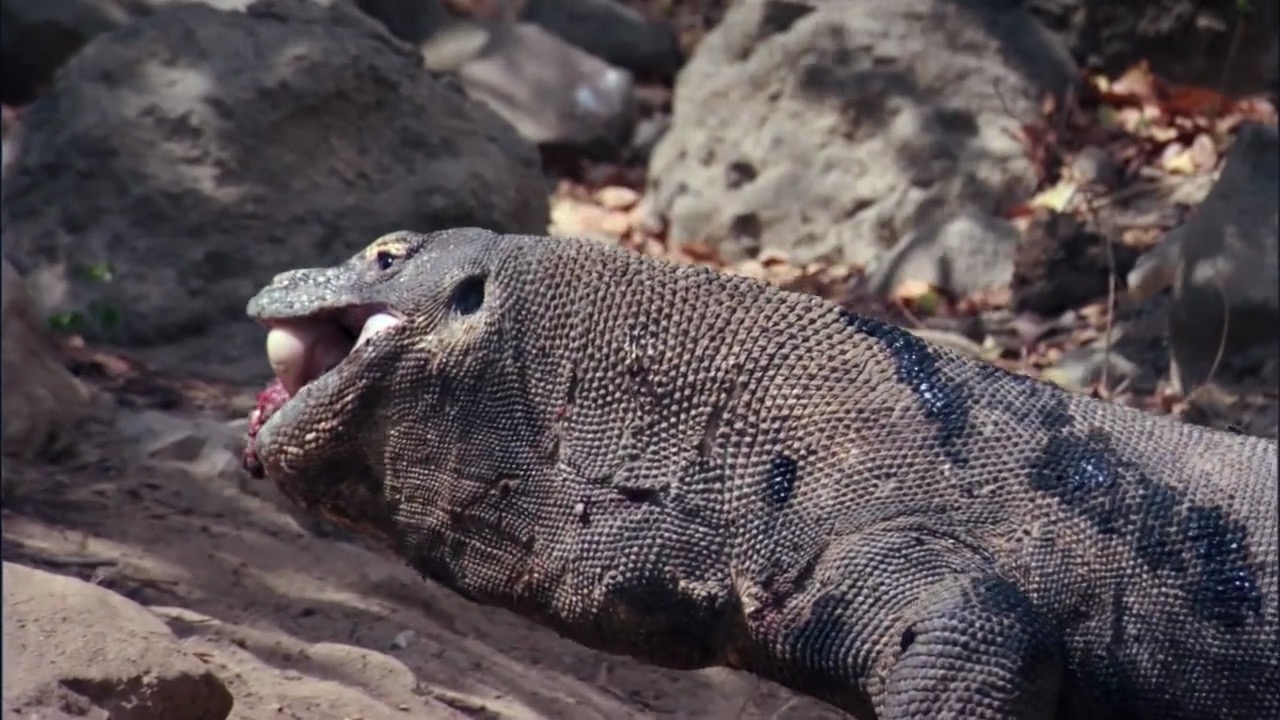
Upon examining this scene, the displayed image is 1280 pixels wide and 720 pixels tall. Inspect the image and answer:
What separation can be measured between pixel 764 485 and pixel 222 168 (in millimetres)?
5266

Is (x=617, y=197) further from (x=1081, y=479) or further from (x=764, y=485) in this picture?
(x=1081, y=479)

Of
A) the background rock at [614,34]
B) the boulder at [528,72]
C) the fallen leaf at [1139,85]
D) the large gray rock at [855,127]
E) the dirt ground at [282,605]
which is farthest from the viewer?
the background rock at [614,34]

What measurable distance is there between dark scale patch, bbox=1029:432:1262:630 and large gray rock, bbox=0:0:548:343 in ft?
16.7

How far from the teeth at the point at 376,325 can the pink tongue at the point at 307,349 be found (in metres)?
0.09

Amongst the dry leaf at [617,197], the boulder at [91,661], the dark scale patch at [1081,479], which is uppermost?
the dark scale patch at [1081,479]

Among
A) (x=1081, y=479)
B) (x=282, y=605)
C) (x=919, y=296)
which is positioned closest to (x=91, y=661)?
(x=282, y=605)

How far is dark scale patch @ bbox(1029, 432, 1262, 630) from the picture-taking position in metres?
3.15

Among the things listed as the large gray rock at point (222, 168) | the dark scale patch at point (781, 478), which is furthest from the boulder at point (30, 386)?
the dark scale patch at point (781, 478)

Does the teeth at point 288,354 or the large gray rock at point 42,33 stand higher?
the teeth at point 288,354

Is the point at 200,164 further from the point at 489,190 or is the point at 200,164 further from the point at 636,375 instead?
the point at 636,375

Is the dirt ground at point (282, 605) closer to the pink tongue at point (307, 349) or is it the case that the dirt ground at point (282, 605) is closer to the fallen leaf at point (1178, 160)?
the pink tongue at point (307, 349)

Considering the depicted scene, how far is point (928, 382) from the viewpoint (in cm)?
331

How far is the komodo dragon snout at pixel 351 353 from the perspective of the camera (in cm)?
348

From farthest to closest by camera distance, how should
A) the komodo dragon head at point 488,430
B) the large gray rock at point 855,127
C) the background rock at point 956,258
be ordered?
1. the large gray rock at point 855,127
2. the background rock at point 956,258
3. the komodo dragon head at point 488,430
